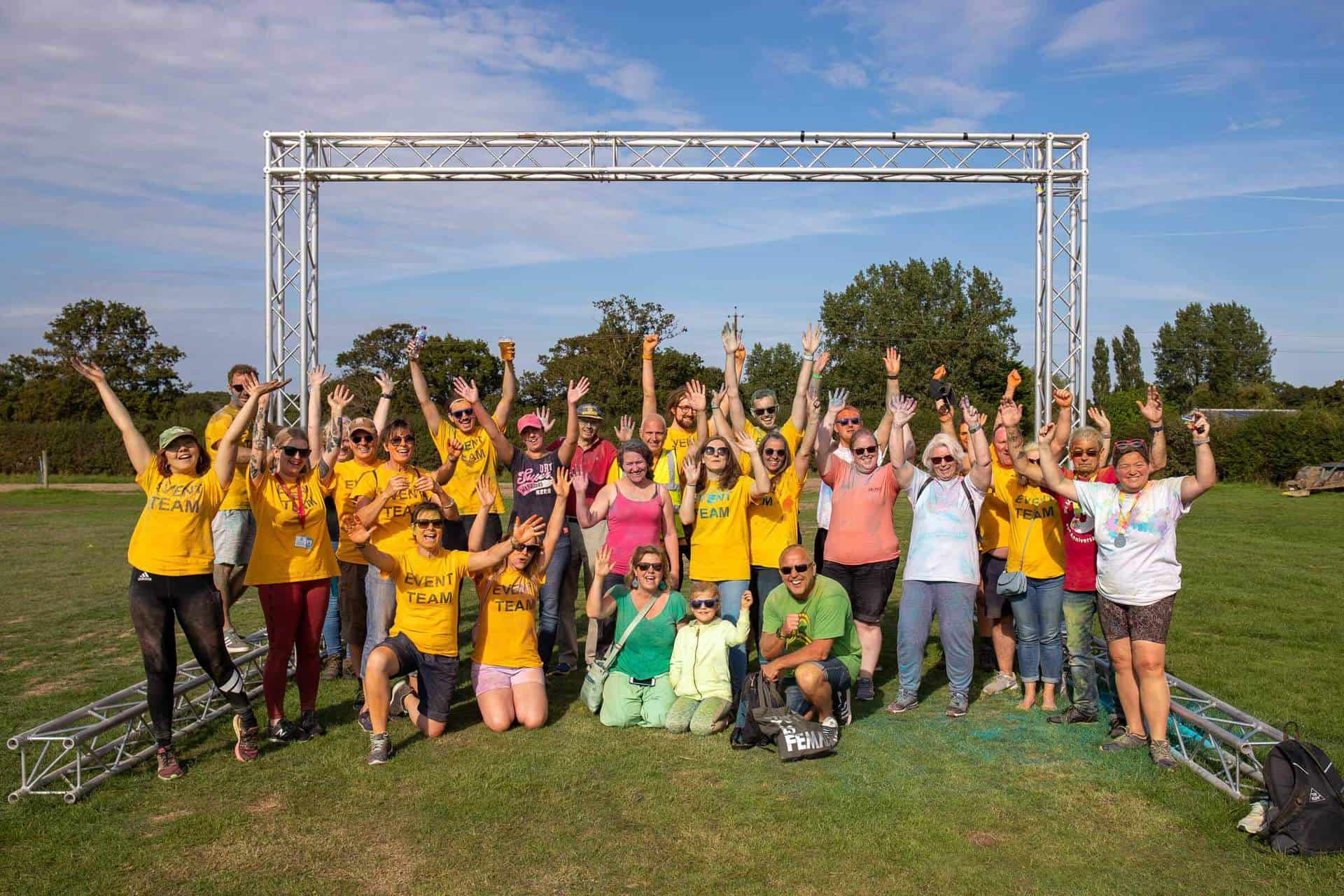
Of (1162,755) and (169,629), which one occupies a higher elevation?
(169,629)

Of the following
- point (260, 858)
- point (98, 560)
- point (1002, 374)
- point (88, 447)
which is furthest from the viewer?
point (1002, 374)

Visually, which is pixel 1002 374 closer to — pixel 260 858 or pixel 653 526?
pixel 653 526

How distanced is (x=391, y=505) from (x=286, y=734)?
1.53 meters

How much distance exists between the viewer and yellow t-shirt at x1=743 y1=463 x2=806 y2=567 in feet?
22.1

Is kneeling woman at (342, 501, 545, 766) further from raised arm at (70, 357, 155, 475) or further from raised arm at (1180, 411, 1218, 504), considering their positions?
raised arm at (1180, 411, 1218, 504)

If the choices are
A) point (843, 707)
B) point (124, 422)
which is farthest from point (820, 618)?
point (124, 422)

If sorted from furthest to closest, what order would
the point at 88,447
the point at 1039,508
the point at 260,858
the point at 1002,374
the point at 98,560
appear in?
the point at 1002,374, the point at 88,447, the point at 98,560, the point at 1039,508, the point at 260,858

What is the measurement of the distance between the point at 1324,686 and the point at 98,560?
1498 centimetres

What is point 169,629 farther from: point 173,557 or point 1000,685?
point 1000,685

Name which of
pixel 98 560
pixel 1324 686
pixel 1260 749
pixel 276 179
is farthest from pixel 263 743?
pixel 98 560

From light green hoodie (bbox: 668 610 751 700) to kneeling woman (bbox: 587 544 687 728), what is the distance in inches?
3.8

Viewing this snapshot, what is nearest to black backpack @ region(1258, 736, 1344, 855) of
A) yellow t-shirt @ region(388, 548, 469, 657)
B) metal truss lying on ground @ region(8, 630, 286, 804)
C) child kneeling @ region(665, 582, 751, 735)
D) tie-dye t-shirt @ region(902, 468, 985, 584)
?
tie-dye t-shirt @ region(902, 468, 985, 584)

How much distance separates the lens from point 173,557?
5.24 meters

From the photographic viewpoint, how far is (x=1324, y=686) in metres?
6.96
